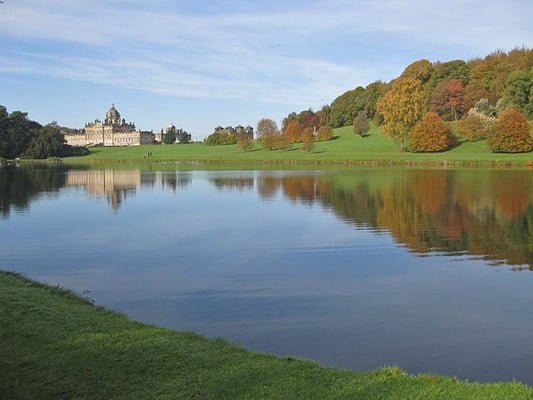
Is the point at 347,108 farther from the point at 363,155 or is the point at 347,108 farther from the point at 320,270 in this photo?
the point at 320,270

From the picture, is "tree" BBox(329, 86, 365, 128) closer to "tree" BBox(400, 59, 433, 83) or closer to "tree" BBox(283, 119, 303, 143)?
"tree" BBox(400, 59, 433, 83)

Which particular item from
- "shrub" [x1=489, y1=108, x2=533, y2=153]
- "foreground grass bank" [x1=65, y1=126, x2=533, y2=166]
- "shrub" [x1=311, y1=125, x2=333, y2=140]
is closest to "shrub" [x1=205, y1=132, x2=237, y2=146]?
"foreground grass bank" [x1=65, y1=126, x2=533, y2=166]

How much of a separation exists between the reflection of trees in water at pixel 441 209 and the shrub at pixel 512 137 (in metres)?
35.9

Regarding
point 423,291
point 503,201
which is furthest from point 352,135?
point 423,291

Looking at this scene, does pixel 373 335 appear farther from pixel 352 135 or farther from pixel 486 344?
pixel 352 135

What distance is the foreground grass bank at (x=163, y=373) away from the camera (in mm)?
6398

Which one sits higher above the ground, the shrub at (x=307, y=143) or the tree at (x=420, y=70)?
the tree at (x=420, y=70)

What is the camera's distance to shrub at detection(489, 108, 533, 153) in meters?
80.3

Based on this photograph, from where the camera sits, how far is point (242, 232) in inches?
890

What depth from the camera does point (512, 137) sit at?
80.5 meters

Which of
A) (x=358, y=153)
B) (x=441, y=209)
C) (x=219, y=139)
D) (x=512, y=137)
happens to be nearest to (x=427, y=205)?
(x=441, y=209)

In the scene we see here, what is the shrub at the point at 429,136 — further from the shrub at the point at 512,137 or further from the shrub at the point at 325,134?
the shrub at the point at 325,134

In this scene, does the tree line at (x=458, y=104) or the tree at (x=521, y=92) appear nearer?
the tree line at (x=458, y=104)


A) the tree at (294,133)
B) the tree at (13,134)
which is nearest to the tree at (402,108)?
the tree at (294,133)
